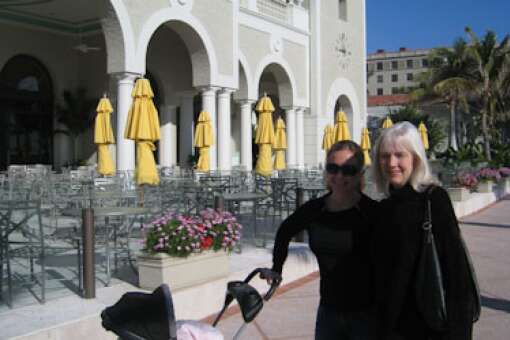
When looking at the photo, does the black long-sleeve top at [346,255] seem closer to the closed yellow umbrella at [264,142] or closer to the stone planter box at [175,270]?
the stone planter box at [175,270]

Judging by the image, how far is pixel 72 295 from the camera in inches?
207

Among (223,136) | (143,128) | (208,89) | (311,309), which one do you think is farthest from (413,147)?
(223,136)

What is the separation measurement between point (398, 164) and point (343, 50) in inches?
1012

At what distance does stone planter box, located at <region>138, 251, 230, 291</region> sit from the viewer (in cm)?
516

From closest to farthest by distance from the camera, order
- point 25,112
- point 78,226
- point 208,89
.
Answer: point 78,226, point 208,89, point 25,112

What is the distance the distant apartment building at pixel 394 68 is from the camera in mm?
87625

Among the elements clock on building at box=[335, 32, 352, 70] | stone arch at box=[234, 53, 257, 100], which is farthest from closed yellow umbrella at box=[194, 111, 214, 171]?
clock on building at box=[335, 32, 352, 70]

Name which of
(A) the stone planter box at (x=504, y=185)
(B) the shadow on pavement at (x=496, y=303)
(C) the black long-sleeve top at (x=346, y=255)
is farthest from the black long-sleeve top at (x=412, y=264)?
(A) the stone planter box at (x=504, y=185)

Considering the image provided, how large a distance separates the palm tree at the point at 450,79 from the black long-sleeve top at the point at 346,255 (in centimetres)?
3234

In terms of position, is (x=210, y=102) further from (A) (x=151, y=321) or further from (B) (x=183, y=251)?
(A) (x=151, y=321)

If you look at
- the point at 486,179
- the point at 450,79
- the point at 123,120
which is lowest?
the point at 486,179

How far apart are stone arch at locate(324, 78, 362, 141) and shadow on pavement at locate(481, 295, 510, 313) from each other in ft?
65.6

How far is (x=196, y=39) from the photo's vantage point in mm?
17391

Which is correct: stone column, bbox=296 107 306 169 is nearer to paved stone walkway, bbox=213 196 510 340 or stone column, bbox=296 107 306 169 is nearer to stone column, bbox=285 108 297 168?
stone column, bbox=285 108 297 168
